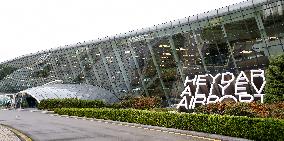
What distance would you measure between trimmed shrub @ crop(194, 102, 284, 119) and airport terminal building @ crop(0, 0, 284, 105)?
16.0m

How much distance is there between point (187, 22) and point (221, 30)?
169 inches

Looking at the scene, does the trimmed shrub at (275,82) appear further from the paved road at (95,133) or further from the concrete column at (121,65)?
the concrete column at (121,65)

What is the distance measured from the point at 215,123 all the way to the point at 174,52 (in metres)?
28.0

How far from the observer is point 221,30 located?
40.3 meters

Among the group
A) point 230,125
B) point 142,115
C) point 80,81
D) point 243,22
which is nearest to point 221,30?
point 243,22

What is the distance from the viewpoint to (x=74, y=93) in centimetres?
6072

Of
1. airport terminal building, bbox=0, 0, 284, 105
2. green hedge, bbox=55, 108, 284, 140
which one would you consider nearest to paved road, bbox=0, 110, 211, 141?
green hedge, bbox=55, 108, 284, 140

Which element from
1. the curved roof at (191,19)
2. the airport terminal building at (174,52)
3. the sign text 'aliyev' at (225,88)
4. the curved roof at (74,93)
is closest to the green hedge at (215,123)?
the sign text 'aliyev' at (225,88)

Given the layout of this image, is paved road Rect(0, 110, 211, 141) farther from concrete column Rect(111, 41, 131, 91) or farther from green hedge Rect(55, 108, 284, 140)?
concrete column Rect(111, 41, 131, 91)

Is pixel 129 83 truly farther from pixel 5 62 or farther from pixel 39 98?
pixel 5 62

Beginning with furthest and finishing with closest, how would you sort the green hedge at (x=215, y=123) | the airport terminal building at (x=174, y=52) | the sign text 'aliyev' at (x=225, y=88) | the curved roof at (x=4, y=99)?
the curved roof at (x=4, y=99), the airport terminal building at (x=174, y=52), the sign text 'aliyev' at (x=225, y=88), the green hedge at (x=215, y=123)

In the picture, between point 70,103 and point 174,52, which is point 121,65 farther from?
point 174,52

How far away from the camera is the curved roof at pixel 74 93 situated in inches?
2322

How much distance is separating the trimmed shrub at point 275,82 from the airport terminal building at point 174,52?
33.5 feet
